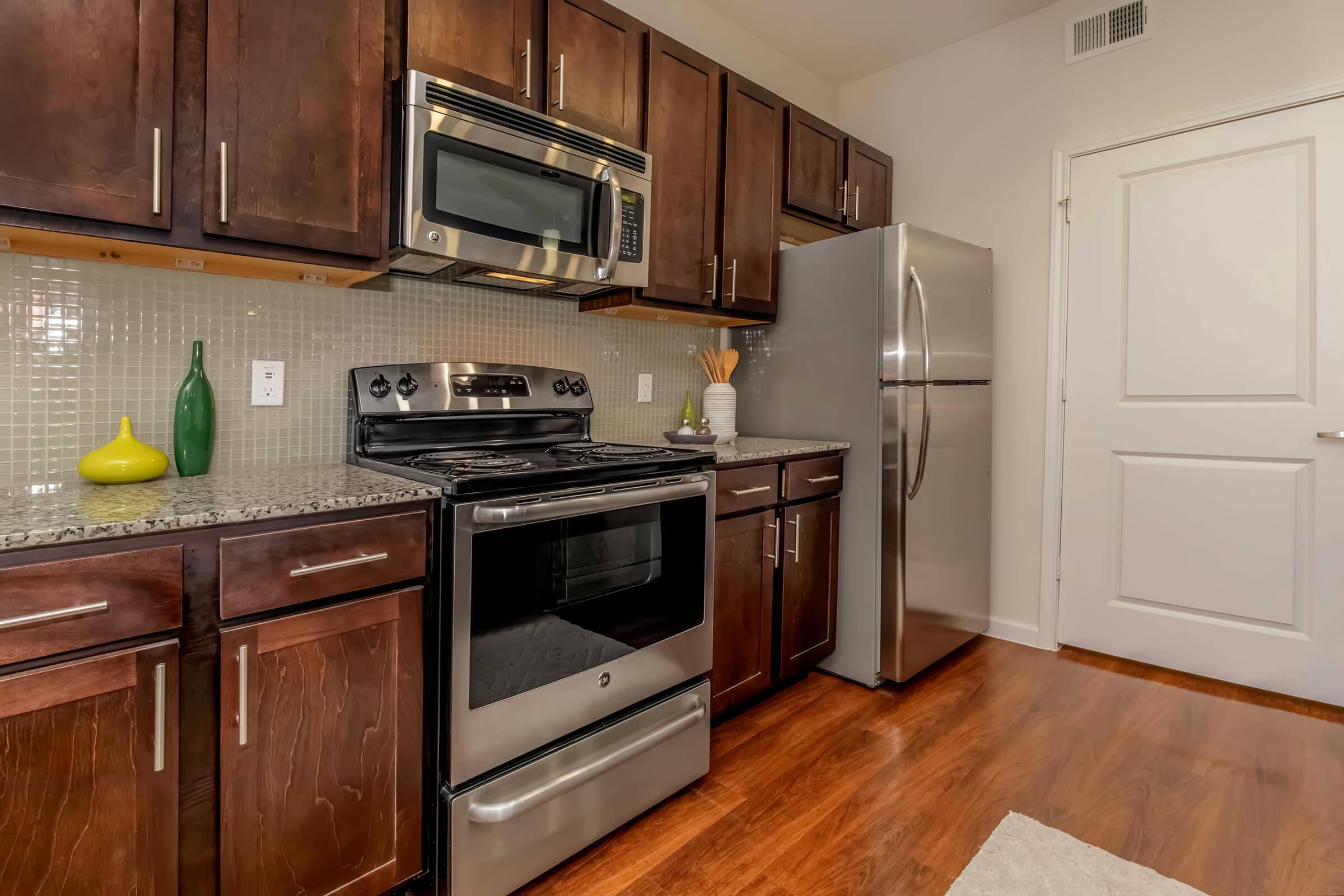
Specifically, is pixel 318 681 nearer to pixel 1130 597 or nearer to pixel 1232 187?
pixel 1130 597

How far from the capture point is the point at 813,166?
2.89 m

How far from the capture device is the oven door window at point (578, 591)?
1457mm

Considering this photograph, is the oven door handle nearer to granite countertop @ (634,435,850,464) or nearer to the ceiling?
granite countertop @ (634,435,850,464)

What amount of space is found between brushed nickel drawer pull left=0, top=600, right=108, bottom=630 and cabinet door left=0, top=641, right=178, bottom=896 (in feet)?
0.25

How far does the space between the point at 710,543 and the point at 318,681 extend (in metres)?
1.05

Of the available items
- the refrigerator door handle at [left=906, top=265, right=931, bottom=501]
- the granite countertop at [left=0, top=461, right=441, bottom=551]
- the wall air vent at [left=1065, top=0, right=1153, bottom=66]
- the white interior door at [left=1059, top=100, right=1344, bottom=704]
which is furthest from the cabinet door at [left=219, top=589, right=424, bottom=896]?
the wall air vent at [left=1065, top=0, right=1153, bottom=66]

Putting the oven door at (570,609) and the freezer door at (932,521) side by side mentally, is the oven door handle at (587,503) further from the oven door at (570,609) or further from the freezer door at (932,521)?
the freezer door at (932,521)

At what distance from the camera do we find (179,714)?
3.74 feet

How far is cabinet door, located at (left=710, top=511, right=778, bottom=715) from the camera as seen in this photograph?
2164 mm

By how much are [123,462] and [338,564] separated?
57 cm

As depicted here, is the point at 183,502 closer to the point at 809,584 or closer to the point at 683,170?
the point at 683,170

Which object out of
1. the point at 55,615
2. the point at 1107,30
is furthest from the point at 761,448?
the point at 1107,30

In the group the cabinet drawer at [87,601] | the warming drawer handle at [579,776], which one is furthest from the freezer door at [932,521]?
the cabinet drawer at [87,601]

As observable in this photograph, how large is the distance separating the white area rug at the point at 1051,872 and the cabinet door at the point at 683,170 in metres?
1.84
